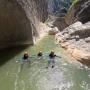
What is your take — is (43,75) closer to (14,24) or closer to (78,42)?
(78,42)

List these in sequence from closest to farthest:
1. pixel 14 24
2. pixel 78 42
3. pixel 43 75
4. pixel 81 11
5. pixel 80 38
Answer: pixel 43 75
pixel 78 42
pixel 80 38
pixel 14 24
pixel 81 11

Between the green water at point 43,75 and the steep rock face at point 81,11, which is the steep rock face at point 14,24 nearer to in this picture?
the green water at point 43,75

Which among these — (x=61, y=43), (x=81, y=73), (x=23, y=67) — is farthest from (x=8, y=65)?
(x=61, y=43)

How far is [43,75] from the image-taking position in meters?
18.1

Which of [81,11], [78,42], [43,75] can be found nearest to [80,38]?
[78,42]

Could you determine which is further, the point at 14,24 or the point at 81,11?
the point at 81,11

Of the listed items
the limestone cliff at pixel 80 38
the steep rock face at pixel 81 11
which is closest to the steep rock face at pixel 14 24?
the limestone cliff at pixel 80 38

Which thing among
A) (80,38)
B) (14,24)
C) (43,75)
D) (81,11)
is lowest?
(43,75)

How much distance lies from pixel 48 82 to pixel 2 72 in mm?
3851

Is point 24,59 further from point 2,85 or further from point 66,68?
point 2,85

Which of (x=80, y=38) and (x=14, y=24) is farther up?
(x=14, y=24)

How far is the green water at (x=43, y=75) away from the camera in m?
16.1

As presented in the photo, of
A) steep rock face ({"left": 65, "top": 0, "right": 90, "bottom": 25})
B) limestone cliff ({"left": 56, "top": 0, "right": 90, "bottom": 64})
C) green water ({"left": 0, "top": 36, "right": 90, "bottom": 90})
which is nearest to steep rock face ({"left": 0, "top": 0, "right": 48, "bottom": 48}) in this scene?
limestone cliff ({"left": 56, "top": 0, "right": 90, "bottom": 64})

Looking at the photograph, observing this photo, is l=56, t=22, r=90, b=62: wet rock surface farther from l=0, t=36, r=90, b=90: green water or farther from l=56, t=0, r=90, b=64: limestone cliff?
l=0, t=36, r=90, b=90: green water
